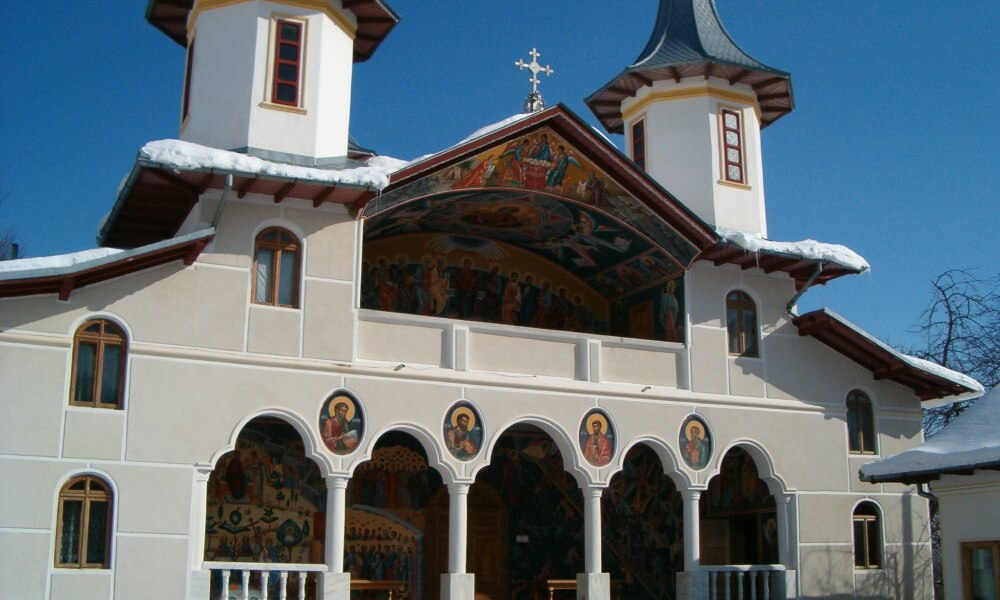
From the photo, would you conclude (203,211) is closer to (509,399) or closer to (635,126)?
(509,399)

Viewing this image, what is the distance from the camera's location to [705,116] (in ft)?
71.5

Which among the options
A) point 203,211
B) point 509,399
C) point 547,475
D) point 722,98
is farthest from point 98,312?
point 722,98

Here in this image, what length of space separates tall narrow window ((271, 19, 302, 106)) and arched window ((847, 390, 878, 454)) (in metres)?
10.4

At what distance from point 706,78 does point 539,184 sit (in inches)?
183

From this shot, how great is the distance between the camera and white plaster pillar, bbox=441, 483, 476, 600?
56.5ft

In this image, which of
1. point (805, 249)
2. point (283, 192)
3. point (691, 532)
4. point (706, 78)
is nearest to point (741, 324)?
point (805, 249)

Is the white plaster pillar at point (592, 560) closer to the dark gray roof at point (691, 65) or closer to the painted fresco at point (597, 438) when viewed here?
the painted fresco at point (597, 438)

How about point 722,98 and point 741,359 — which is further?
point 722,98

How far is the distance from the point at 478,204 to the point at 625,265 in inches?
119

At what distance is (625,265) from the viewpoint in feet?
69.8

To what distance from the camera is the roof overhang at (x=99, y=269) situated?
49.4 ft

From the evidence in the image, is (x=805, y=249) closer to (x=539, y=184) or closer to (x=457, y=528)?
(x=539, y=184)

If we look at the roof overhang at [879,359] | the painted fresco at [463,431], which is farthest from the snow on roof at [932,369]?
the painted fresco at [463,431]

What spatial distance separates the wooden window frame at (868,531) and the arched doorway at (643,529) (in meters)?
2.83
